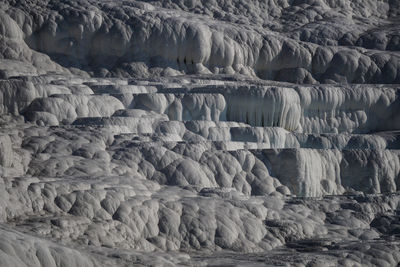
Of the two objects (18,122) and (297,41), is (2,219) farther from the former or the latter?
(297,41)

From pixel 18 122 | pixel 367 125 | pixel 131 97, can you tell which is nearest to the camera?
pixel 18 122

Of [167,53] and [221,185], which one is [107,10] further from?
[221,185]

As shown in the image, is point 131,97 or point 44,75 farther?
point 44,75

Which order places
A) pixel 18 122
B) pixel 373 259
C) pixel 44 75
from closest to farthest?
pixel 373 259 → pixel 18 122 → pixel 44 75

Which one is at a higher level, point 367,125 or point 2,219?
point 2,219

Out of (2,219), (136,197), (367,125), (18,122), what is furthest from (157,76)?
(2,219)

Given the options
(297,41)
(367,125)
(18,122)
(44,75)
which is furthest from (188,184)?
(297,41)
